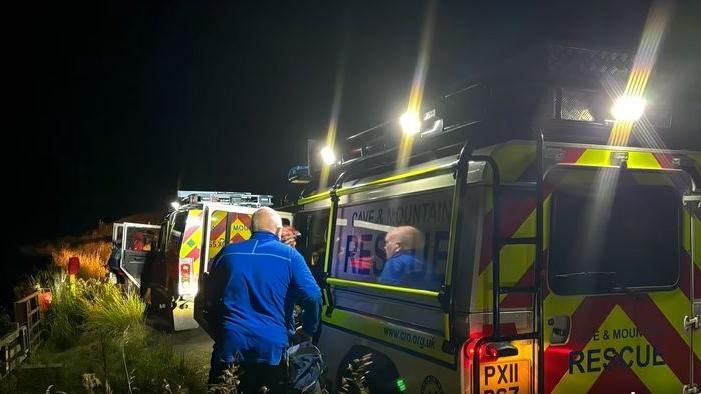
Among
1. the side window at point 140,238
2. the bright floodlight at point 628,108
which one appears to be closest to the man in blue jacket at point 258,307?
the bright floodlight at point 628,108

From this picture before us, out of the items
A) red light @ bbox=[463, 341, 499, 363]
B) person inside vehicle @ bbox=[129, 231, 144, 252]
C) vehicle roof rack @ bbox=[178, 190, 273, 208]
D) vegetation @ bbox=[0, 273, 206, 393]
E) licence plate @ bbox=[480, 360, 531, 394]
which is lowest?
vegetation @ bbox=[0, 273, 206, 393]

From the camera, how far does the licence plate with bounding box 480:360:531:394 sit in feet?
9.59

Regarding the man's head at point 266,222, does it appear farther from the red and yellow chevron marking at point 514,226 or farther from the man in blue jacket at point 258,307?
the red and yellow chevron marking at point 514,226

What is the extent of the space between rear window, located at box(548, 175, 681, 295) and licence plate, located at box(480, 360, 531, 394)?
0.47 m

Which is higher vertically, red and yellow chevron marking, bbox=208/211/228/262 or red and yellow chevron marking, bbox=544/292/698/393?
red and yellow chevron marking, bbox=208/211/228/262

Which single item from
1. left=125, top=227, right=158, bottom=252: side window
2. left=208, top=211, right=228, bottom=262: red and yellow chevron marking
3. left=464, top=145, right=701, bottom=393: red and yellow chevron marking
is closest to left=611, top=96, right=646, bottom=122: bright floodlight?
left=464, top=145, right=701, bottom=393: red and yellow chevron marking

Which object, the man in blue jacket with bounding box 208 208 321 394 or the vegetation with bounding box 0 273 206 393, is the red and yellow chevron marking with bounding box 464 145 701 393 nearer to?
the man in blue jacket with bounding box 208 208 321 394

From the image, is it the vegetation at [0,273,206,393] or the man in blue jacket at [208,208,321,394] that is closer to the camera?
the man in blue jacket at [208,208,321,394]

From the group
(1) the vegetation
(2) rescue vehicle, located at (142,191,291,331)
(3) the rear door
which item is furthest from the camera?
(2) rescue vehicle, located at (142,191,291,331)

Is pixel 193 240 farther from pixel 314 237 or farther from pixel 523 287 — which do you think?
pixel 523 287

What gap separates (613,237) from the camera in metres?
3.39

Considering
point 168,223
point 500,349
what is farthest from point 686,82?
point 168,223

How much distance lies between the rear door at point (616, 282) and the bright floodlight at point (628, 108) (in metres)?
0.30

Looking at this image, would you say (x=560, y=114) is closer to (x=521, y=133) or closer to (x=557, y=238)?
(x=521, y=133)
